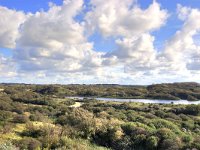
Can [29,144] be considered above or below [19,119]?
below

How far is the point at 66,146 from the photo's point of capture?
24234 mm

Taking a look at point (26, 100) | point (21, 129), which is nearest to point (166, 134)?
point (21, 129)

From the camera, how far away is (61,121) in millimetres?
34438

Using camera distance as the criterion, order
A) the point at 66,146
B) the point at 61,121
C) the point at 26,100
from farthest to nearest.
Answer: the point at 26,100 < the point at 61,121 < the point at 66,146

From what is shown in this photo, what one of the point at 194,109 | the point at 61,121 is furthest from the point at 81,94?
the point at 61,121

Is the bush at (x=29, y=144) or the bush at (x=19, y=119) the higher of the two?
the bush at (x=19, y=119)

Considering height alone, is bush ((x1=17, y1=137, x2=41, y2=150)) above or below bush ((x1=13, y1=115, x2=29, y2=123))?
below

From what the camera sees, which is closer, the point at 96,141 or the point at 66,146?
the point at 66,146

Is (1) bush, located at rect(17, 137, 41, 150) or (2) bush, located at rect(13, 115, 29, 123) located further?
(2) bush, located at rect(13, 115, 29, 123)

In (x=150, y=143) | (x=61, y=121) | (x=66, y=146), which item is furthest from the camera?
(x=61, y=121)

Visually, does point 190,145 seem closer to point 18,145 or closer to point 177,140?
point 177,140

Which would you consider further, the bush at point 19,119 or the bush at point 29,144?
the bush at point 19,119

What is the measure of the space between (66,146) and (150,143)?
7.29m

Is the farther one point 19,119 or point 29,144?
point 19,119
